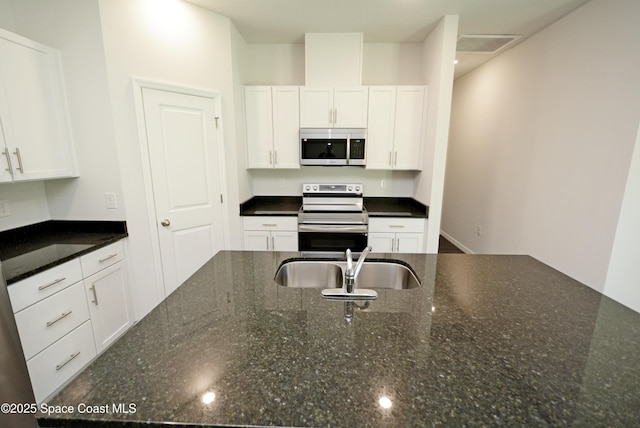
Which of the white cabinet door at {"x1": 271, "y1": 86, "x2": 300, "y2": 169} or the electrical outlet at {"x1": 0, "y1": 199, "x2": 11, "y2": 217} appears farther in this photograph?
the white cabinet door at {"x1": 271, "y1": 86, "x2": 300, "y2": 169}

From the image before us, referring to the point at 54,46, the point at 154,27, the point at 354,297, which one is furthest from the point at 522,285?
the point at 54,46

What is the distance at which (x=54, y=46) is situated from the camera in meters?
1.93

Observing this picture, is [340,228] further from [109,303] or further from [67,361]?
[67,361]

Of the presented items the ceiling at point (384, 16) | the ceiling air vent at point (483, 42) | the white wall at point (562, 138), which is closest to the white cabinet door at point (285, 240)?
the ceiling at point (384, 16)

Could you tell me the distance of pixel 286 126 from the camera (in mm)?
2973

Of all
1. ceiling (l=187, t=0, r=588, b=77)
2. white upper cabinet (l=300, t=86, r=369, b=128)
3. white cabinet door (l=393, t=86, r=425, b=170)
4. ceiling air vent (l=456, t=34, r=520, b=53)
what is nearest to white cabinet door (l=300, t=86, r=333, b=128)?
white upper cabinet (l=300, t=86, r=369, b=128)

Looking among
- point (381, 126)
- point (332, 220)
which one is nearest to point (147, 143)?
point (332, 220)

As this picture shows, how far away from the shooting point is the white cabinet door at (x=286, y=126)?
9.53 feet

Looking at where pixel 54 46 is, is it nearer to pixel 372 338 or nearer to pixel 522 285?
pixel 372 338

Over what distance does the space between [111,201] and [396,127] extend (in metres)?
2.75

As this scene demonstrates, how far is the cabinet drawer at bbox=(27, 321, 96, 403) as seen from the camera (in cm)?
151

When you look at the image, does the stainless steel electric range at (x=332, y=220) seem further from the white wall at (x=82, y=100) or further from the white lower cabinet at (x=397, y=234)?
the white wall at (x=82, y=100)

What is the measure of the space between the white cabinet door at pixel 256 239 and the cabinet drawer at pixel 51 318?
1.40 m

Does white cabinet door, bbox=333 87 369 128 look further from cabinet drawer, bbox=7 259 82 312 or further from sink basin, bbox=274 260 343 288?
cabinet drawer, bbox=7 259 82 312
